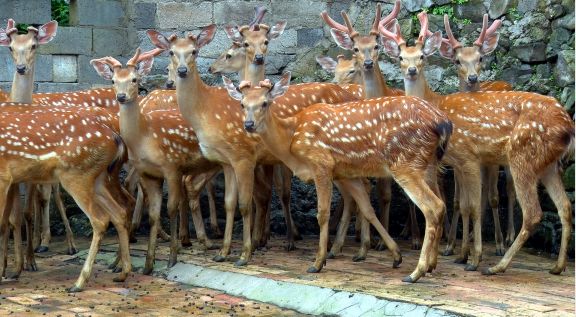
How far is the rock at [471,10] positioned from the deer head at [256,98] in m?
3.21

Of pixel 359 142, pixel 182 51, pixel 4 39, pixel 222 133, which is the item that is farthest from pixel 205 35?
pixel 359 142

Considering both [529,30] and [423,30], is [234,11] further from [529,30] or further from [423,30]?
[529,30]

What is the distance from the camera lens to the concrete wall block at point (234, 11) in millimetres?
13484

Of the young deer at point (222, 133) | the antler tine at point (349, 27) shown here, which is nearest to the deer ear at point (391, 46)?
the antler tine at point (349, 27)

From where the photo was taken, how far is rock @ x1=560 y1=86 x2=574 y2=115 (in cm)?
1143

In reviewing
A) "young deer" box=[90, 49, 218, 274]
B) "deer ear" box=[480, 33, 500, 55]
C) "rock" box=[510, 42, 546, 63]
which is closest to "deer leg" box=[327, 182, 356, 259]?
"young deer" box=[90, 49, 218, 274]

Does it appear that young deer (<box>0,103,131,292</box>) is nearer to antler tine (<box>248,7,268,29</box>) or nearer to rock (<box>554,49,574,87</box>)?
antler tine (<box>248,7,268,29</box>)

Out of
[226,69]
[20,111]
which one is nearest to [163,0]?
[226,69]

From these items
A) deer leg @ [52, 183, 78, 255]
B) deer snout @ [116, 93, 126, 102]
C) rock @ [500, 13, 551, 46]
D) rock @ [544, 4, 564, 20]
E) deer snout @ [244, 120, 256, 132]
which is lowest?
deer leg @ [52, 183, 78, 255]

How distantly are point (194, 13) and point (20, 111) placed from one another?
371 centimetres

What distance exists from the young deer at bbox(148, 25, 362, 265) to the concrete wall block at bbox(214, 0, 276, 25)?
261cm

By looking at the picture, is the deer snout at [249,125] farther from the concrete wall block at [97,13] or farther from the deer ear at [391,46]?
the concrete wall block at [97,13]

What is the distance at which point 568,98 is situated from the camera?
1151 cm

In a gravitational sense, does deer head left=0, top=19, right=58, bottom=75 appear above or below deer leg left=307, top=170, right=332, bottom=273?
above
